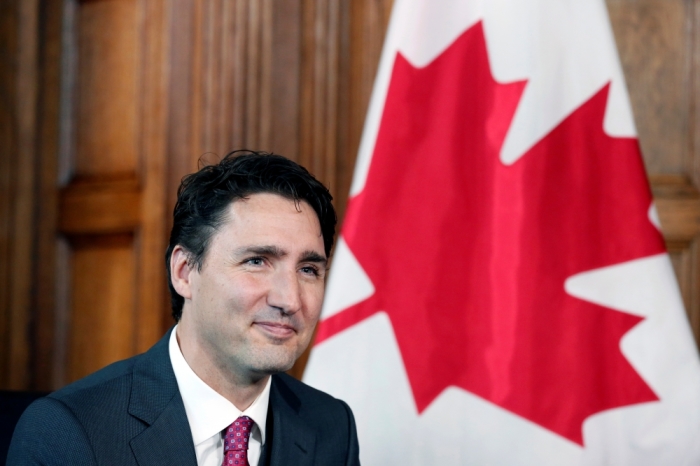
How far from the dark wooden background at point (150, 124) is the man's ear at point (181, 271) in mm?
792

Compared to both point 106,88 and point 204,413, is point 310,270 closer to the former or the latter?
point 204,413

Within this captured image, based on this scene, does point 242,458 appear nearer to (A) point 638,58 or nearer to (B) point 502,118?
(B) point 502,118

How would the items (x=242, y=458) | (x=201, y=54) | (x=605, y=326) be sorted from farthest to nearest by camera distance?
(x=201, y=54)
(x=605, y=326)
(x=242, y=458)

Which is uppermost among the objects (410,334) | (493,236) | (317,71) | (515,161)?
(317,71)

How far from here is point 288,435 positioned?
1605 millimetres

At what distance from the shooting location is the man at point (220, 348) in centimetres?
138

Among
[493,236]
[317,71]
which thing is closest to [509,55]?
[493,236]

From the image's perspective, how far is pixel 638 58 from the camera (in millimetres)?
2381

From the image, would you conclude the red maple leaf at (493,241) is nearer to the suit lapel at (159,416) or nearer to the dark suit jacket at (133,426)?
the dark suit jacket at (133,426)

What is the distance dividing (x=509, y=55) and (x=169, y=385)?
44.3 inches

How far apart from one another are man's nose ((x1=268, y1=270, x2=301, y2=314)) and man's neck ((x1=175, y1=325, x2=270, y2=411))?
0.16m

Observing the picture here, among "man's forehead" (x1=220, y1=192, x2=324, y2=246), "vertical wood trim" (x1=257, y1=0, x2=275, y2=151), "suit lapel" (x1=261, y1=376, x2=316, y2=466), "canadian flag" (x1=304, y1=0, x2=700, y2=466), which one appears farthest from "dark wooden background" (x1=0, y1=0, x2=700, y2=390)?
"man's forehead" (x1=220, y1=192, x2=324, y2=246)

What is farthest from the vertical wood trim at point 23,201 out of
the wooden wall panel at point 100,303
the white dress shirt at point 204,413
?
the white dress shirt at point 204,413

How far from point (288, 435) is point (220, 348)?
0.87ft
